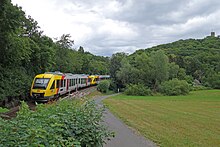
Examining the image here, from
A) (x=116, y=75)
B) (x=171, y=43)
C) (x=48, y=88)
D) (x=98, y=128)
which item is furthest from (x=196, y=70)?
(x=98, y=128)

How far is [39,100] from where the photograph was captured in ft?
76.9

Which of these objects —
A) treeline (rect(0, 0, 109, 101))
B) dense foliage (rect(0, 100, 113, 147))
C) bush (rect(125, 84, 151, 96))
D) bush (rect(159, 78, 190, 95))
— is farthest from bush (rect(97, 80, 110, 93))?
dense foliage (rect(0, 100, 113, 147))

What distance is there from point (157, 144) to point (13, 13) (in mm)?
19826

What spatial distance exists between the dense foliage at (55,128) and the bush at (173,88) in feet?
180

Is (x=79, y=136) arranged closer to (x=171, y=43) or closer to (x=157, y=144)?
(x=157, y=144)

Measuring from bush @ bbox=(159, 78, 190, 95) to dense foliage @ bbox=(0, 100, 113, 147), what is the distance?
180ft

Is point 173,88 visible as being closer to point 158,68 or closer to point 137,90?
point 158,68

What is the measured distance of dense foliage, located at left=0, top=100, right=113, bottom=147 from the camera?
2929mm

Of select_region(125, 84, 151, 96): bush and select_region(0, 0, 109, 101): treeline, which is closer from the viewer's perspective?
select_region(0, 0, 109, 101): treeline

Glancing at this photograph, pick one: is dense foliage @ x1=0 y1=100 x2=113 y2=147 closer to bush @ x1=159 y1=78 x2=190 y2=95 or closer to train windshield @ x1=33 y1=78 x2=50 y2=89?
train windshield @ x1=33 y1=78 x2=50 y2=89

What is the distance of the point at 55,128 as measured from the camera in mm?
3621

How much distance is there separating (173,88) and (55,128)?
57.5m

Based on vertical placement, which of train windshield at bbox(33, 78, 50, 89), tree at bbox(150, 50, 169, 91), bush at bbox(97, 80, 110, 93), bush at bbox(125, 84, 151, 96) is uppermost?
tree at bbox(150, 50, 169, 91)

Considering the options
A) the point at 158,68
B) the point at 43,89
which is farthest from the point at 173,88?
the point at 43,89
